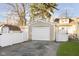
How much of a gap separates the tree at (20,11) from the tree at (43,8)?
0.14m

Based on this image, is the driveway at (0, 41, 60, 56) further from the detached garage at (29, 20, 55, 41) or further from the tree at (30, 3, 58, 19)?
the tree at (30, 3, 58, 19)

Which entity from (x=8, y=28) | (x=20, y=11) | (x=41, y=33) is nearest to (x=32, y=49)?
(x=41, y=33)

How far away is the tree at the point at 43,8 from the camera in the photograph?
17.8ft

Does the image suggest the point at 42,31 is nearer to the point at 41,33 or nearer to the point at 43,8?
the point at 41,33

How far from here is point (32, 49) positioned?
5.46 m

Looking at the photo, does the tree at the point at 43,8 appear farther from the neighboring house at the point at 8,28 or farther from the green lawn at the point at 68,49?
the green lawn at the point at 68,49

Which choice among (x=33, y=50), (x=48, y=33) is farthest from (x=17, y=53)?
(x=48, y=33)

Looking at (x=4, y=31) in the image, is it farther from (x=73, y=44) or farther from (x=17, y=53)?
(x=73, y=44)

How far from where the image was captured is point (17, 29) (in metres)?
5.49

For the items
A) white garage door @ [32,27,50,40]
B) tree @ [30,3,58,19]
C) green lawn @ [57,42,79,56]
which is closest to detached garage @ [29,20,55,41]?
white garage door @ [32,27,50,40]

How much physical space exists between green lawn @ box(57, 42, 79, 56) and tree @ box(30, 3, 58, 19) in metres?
0.56

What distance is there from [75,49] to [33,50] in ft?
2.35

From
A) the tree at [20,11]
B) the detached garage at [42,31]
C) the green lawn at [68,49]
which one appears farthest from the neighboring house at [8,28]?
the green lawn at [68,49]

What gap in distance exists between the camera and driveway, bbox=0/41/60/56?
5.43 meters
